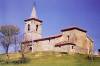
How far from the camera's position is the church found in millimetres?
16859

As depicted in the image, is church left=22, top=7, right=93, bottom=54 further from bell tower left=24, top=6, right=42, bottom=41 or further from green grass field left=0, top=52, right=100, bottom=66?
green grass field left=0, top=52, right=100, bottom=66

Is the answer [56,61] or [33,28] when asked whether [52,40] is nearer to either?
[33,28]

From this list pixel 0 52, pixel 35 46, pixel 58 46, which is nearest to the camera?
pixel 0 52

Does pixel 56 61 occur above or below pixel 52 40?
below

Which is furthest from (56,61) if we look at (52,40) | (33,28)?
(33,28)

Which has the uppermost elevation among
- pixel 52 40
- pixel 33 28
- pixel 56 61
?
pixel 33 28

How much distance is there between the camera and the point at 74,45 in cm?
1711

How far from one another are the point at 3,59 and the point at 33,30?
22.1 ft

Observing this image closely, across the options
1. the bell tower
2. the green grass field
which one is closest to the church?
the bell tower

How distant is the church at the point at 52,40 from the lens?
16.9m

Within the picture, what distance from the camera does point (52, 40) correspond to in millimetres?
19312

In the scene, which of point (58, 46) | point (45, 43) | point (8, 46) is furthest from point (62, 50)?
point (8, 46)

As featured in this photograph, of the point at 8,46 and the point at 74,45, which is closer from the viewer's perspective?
the point at 8,46

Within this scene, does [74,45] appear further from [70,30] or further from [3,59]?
[3,59]
